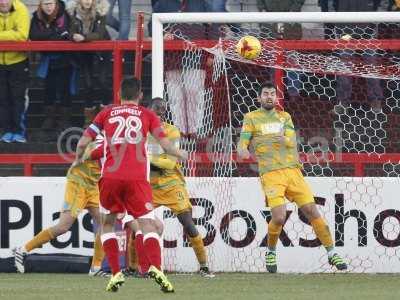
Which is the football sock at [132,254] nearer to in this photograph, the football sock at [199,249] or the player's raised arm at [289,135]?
the football sock at [199,249]

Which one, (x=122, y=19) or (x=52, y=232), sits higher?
(x=122, y=19)

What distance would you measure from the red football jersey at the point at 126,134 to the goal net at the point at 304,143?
3315mm

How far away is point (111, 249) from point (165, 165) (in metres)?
2.43

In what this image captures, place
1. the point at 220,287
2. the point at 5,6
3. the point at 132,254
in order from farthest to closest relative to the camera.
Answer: the point at 5,6 → the point at 132,254 → the point at 220,287

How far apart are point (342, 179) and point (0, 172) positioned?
380 cm

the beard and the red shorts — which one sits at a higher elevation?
the beard

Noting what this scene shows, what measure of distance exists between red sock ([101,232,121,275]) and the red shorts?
9.0 inches

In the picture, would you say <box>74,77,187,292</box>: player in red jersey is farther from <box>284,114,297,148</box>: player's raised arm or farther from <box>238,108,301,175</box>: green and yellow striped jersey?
<box>284,114,297,148</box>: player's raised arm

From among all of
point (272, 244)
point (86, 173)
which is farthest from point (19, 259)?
point (272, 244)

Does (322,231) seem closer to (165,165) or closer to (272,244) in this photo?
(272,244)

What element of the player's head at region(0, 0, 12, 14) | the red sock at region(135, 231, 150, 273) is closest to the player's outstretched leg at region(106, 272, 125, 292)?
the red sock at region(135, 231, 150, 273)

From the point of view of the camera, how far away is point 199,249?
1344 cm

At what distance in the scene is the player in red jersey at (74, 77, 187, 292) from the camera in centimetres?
1090

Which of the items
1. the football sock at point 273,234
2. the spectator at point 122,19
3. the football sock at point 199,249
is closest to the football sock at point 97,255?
the football sock at point 199,249
